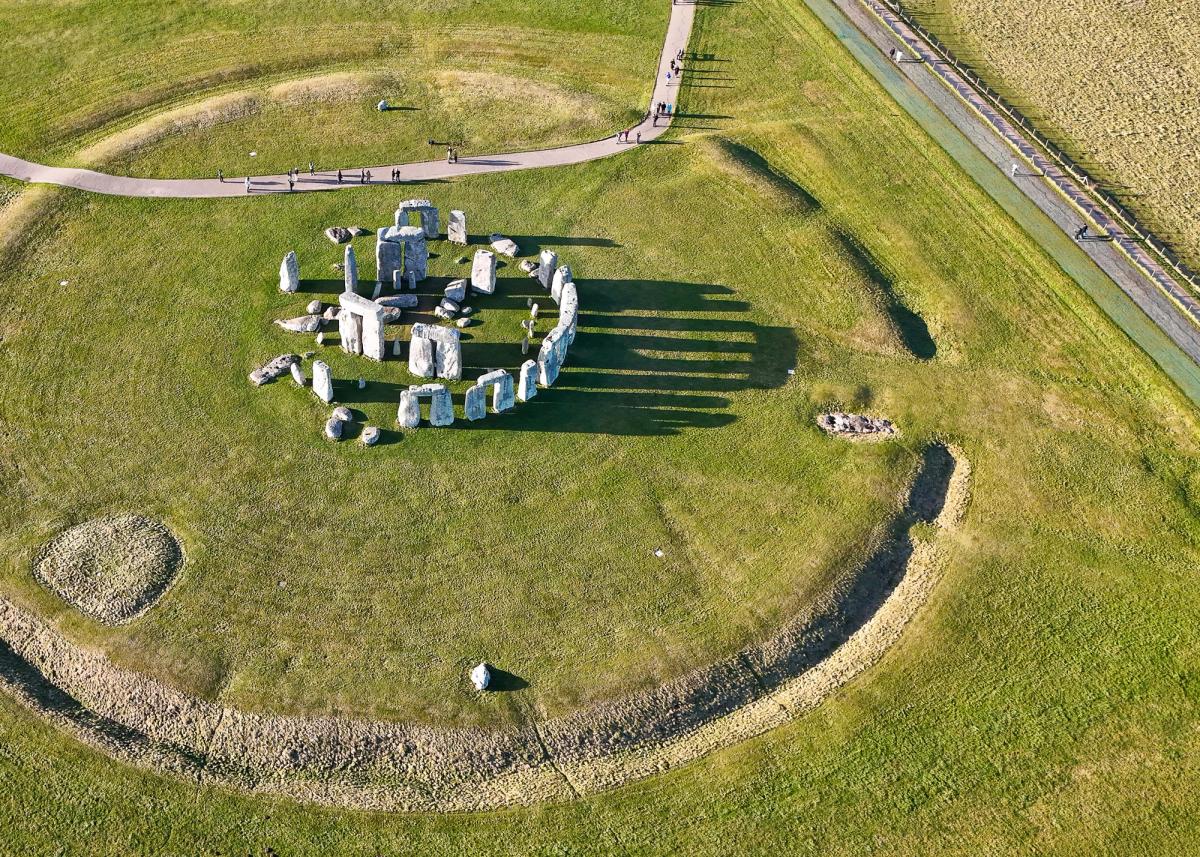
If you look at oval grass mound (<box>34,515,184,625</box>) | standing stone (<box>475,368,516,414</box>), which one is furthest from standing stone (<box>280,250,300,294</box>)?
oval grass mound (<box>34,515,184,625</box>)

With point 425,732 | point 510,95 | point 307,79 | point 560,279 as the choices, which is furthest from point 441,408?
point 307,79

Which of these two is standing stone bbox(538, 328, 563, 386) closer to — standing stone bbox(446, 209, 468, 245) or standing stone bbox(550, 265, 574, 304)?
standing stone bbox(550, 265, 574, 304)

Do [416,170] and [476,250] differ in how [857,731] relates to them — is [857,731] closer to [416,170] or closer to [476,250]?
[476,250]

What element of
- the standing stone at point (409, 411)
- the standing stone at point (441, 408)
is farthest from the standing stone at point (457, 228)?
the standing stone at point (409, 411)

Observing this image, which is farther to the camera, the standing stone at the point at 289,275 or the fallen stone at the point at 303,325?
the standing stone at the point at 289,275

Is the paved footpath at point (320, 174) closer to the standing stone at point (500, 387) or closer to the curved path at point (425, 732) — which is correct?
the standing stone at point (500, 387)

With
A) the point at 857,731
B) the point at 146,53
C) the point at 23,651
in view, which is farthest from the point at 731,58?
the point at 23,651

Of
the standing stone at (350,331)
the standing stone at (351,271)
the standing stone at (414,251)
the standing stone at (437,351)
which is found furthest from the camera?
the standing stone at (414,251)

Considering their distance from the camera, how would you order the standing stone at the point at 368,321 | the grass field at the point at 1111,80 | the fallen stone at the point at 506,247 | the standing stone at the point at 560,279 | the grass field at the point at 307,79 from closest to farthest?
the standing stone at the point at 368,321 < the standing stone at the point at 560,279 < the fallen stone at the point at 506,247 < the grass field at the point at 1111,80 < the grass field at the point at 307,79
